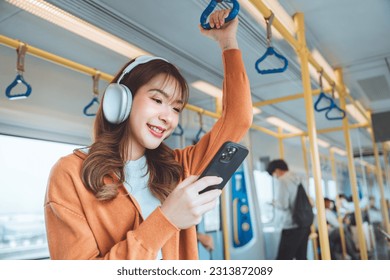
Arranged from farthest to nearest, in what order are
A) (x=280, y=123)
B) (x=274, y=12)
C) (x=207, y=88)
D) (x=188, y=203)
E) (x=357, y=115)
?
(x=280, y=123) → (x=357, y=115) → (x=207, y=88) → (x=274, y=12) → (x=188, y=203)

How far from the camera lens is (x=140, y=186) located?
2.65 ft

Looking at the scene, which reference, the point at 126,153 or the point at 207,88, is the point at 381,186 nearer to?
the point at 207,88

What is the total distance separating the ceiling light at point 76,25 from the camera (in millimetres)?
1656

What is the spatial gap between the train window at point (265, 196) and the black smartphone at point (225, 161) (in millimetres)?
4084

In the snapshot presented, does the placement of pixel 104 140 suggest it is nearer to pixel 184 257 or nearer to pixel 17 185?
pixel 184 257

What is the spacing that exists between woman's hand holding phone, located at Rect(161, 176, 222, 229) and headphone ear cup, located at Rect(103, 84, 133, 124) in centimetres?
24

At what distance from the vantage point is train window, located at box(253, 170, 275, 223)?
4719mm

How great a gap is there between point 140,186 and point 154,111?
6.9 inches

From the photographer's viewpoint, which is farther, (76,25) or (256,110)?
(256,110)

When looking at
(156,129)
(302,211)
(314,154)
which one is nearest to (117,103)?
(156,129)

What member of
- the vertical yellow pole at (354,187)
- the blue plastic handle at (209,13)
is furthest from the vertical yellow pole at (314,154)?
the blue plastic handle at (209,13)

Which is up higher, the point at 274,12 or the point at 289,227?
the point at 274,12

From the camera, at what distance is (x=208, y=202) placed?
2.24ft

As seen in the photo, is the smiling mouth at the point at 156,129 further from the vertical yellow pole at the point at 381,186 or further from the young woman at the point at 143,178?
the vertical yellow pole at the point at 381,186
